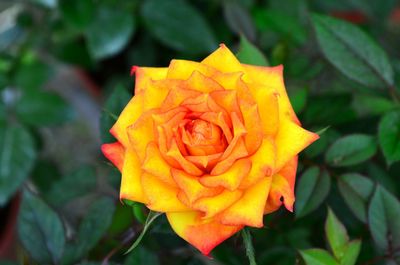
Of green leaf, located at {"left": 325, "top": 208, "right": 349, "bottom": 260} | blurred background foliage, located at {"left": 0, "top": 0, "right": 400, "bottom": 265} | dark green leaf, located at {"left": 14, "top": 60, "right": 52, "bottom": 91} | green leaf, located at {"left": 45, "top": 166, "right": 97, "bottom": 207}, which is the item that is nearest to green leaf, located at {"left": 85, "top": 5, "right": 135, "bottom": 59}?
blurred background foliage, located at {"left": 0, "top": 0, "right": 400, "bottom": 265}

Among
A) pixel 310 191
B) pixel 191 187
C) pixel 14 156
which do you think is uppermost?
pixel 191 187

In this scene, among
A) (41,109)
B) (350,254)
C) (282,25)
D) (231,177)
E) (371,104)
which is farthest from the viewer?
(41,109)

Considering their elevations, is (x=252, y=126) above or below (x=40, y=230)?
above

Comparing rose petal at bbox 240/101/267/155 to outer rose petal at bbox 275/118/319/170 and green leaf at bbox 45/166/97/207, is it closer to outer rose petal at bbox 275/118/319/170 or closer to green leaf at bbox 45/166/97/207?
outer rose petal at bbox 275/118/319/170

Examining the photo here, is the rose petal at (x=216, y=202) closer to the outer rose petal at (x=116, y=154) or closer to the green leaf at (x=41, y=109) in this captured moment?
the outer rose petal at (x=116, y=154)

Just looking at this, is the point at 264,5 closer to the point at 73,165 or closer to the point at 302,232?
the point at 302,232

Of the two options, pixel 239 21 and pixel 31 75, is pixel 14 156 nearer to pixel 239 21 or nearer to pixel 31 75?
pixel 31 75

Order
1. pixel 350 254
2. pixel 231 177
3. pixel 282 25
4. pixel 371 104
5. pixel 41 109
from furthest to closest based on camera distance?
pixel 41 109 < pixel 282 25 < pixel 371 104 < pixel 350 254 < pixel 231 177

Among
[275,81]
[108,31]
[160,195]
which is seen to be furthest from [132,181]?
[108,31]
